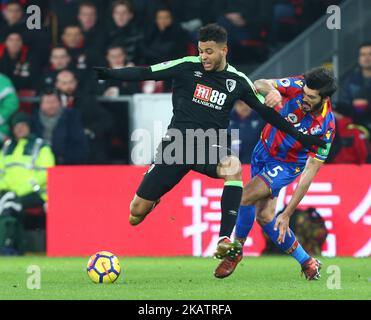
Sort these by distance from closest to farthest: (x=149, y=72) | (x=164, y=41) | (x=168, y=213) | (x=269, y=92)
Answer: (x=269, y=92) → (x=149, y=72) → (x=168, y=213) → (x=164, y=41)

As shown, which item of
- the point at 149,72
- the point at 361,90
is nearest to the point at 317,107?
the point at 149,72

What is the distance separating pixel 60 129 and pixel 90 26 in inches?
95.3

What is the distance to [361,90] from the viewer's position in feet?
52.2

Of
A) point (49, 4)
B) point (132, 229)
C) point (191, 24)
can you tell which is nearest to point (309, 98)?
point (132, 229)

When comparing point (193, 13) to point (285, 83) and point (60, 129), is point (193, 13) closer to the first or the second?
point (60, 129)

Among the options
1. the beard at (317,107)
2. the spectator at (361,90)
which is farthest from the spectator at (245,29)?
the beard at (317,107)

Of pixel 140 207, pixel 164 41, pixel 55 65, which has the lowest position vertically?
pixel 140 207

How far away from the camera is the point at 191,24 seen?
1773cm

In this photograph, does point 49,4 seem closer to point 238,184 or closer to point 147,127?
point 147,127

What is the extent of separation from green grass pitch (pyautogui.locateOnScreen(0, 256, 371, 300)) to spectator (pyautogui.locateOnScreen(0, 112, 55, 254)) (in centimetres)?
134

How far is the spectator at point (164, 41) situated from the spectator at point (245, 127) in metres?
1.76

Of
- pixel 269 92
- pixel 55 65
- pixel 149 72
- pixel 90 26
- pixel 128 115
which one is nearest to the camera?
pixel 269 92

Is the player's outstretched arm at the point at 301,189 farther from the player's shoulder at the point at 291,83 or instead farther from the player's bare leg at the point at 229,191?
the player's shoulder at the point at 291,83

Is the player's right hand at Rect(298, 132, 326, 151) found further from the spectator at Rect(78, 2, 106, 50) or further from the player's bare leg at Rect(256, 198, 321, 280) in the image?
the spectator at Rect(78, 2, 106, 50)
